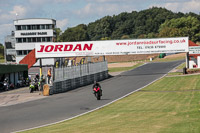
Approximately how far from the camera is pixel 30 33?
85875 mm

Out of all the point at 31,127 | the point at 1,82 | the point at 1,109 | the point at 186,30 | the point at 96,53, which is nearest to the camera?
the point at 31,127

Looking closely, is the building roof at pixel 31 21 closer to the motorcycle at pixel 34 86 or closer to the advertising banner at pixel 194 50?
the advertising banner at pixel 194 50

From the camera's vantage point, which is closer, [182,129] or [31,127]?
[182,129]

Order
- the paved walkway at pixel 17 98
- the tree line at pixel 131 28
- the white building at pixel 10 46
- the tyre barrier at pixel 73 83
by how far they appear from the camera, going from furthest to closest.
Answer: the tree line at pixel 131 28 < the white building at pixel 10 46 < the tyre barrier at pixel 73 83 < the paved walkway at pixel 17 98

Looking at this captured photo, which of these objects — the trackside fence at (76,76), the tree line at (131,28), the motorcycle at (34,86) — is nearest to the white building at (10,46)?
the tree line at (131,28)

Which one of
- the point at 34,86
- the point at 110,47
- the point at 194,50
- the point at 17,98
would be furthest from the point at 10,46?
the point at 17,98

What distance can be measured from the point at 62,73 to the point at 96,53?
37.0 feet

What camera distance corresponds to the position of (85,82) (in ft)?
144

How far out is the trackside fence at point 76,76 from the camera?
35.5m

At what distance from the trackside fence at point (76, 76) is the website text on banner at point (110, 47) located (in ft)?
8.45

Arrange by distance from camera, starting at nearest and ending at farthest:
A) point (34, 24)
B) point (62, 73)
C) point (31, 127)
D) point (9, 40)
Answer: point (31, 127) < point (62, 73) < point (34, 24) < point (9, 40)

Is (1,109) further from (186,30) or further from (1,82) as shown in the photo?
(186,30)

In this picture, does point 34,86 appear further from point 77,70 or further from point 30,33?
point 30,33

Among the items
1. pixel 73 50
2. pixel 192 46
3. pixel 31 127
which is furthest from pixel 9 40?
pixel 31 127
